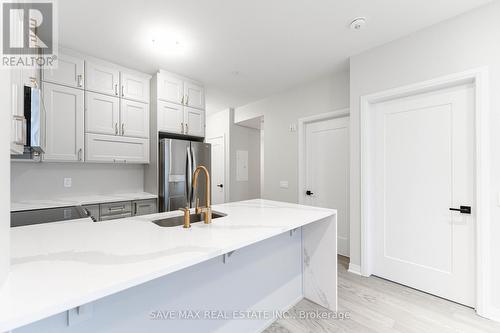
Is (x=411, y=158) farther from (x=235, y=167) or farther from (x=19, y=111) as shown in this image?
(x=235, y=167)

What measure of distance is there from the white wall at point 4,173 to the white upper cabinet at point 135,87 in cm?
248

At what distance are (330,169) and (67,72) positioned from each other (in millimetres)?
3522

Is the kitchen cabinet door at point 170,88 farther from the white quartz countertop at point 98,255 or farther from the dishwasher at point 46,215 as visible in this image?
the white quartz countertop at point 98,255

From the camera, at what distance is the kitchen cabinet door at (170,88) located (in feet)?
10.1

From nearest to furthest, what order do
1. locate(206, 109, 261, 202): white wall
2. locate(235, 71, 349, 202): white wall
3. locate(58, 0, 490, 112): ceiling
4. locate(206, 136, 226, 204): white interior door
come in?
1. locate(58, 0, 490, 112): ceiling
2. locate(235, 71, 349, 202): white wall
3. locate(206, 109, 261, 202): white wall
4. locate(206, 136, 226, 204): white interior door

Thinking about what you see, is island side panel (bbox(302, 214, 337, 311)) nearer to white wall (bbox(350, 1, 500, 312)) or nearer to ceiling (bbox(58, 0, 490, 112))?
white wall (bbox(350, 1, 500, 312))

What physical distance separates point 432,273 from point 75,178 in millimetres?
4169

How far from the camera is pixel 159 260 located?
837mm

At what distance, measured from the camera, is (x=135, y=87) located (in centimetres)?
307

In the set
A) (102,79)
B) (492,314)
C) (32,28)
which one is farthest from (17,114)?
(492,314)

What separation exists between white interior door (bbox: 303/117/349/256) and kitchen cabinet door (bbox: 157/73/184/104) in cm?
202

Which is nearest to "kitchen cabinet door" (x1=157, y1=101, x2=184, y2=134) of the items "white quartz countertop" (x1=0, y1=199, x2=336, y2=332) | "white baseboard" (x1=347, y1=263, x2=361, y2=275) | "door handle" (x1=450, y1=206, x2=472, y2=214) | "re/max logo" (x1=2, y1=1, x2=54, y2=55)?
"re/max logo" (x1=2, y1=1, x2=54, y2=55)

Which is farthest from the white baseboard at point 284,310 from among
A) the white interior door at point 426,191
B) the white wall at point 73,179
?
the white wall at point 73,179

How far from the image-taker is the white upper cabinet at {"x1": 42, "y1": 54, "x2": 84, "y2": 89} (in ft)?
8.00
